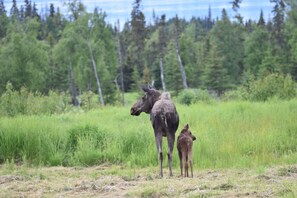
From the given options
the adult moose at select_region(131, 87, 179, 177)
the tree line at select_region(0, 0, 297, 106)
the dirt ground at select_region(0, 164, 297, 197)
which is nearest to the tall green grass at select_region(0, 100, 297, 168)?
the dirt ground at select_region(0, 164, 297, 197)

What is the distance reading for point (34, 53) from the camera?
4997cm

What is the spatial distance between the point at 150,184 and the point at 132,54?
6760 cm

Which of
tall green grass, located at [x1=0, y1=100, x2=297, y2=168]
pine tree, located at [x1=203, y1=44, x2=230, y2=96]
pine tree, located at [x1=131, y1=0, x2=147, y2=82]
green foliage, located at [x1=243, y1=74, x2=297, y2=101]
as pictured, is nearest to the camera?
tall green grass, located at [x1=0, y1=100, x2=297, y2=168]

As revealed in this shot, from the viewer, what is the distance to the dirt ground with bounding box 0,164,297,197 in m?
6.21

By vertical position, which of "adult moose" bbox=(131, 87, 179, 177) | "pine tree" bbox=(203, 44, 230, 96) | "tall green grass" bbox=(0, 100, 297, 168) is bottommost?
"pine tree" bbox=(203, 44, 230, 96)

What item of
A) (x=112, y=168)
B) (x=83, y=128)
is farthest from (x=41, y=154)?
(x=112, y=168)

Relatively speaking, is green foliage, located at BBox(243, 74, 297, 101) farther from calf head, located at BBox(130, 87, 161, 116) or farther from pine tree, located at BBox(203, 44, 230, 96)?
pine tree, located at BBox(203, 44, 230, 96)

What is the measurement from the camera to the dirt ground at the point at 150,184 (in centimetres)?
621

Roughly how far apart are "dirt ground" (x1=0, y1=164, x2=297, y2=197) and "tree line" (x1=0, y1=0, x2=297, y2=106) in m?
30.1

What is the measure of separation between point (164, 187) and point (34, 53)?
45.6 metres

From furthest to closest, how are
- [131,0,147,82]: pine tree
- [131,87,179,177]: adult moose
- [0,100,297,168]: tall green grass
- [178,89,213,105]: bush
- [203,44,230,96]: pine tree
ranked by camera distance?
1. [131,0,147,82]: pine tree
2. [203,44,230,96]: pine tree
3. [178,89,213,105]: bush
4. [0,100,297,168]: tall green grass
5. [131,87,179,177]: adult moose

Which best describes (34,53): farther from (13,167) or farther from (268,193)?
(268,193)

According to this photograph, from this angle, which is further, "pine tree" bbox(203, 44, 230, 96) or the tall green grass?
"pine tree" bbox(203, 44, 230, 96)

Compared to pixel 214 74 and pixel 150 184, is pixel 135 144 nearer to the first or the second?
pixel 150 184
